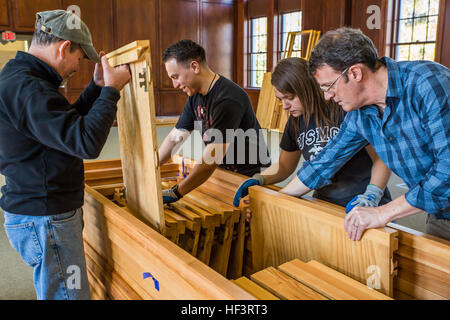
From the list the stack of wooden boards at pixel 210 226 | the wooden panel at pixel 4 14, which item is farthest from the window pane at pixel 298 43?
the stack of wooden boards at pixel 210 226

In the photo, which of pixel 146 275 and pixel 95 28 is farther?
pixel 95 28

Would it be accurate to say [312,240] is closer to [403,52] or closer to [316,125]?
[316,125]

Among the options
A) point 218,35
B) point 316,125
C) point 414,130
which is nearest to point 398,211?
point 414,130

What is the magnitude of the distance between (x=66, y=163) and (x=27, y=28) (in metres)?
9.40

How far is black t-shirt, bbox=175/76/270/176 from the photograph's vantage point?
2.14m

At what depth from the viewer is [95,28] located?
10.2 m

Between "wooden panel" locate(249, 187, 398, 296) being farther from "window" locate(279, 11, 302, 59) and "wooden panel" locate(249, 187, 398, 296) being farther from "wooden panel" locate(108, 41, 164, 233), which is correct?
"window" locate(279, 11, 302, 59)

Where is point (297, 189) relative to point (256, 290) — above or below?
above

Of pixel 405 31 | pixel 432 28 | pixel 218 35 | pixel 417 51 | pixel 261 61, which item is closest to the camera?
pixel 432 28

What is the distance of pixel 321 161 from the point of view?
5.70 ft

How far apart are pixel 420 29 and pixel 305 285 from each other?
305 inches

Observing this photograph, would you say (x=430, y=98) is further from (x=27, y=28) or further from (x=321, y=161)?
(x=27, y=28)

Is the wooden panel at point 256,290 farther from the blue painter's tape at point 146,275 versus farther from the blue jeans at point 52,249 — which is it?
the blue jeans at point 52,249

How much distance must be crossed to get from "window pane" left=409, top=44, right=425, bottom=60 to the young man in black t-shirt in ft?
21.4
